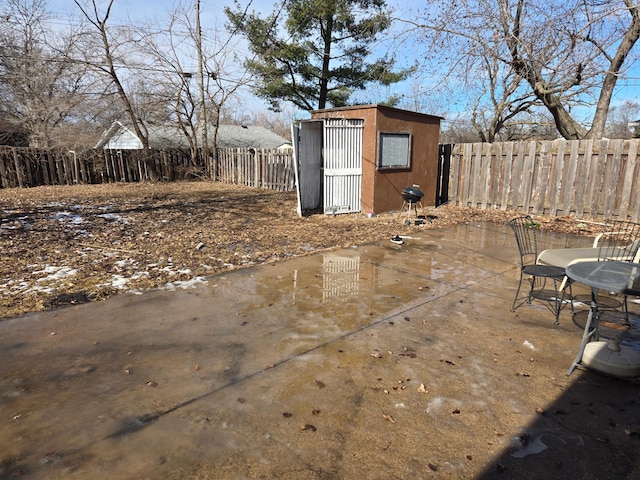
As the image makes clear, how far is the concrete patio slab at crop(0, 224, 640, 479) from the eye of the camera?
6.61 feet

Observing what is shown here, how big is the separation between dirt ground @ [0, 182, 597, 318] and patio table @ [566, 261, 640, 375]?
3.91 metres

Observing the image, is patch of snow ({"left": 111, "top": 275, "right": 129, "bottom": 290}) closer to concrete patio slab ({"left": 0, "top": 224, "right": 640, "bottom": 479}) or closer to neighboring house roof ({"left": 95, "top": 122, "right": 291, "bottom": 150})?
concrete patio slab ({"left": 0, "top": 224, "right": 640, "bottom": 479})

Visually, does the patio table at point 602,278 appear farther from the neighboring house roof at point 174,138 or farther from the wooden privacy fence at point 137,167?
the neighboring house roof at point 174,138

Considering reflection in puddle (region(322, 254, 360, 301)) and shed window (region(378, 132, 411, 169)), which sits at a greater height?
shed window (region(378, 132, 411, 169))

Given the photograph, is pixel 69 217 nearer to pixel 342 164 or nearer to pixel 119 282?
pixel 119 282

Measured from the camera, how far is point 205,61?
61.7 ft

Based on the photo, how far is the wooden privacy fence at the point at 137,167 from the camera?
14203 mm

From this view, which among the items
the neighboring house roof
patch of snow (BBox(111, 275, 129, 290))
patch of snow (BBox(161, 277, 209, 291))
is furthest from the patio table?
the neighboring house roof

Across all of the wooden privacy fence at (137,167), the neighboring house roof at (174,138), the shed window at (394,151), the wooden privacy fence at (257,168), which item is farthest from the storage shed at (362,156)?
the neighboring house roof at (174,138)

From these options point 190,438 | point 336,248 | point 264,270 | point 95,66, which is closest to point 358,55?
point 95,66

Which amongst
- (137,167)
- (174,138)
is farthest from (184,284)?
(174,138)

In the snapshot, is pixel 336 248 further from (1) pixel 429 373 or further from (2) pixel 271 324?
(1) pixel 429 373

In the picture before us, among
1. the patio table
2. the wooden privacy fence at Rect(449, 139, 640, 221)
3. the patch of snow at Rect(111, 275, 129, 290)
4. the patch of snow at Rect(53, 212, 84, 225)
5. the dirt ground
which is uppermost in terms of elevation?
the wooden privacy fence at Rect(449, 139, 640, 221)

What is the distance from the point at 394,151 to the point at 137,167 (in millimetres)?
12904
